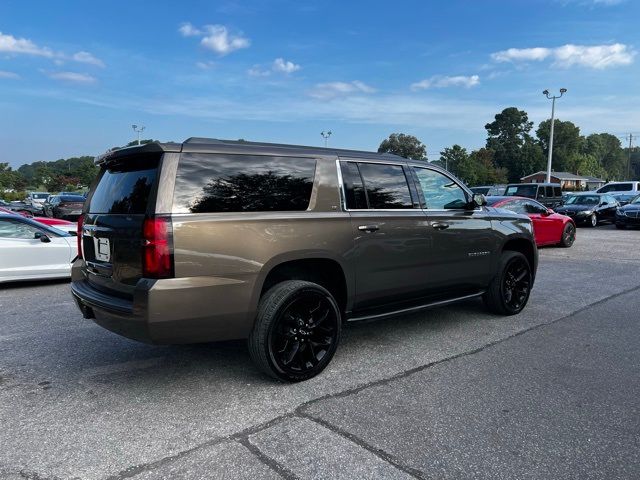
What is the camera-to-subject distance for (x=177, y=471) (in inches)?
104

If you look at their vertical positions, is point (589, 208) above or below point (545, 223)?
above

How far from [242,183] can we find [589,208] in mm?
20326

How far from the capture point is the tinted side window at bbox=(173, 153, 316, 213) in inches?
133

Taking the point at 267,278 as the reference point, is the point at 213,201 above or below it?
above

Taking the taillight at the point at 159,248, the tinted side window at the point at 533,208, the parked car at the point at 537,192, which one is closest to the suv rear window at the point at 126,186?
the taillight at the point at 159,248

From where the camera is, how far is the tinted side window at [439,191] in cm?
495

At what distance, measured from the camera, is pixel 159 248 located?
3199 mm

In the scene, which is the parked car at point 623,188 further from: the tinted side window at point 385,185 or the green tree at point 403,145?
the green tree at point 403,145

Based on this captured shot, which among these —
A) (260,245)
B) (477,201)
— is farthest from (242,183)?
(477,201)

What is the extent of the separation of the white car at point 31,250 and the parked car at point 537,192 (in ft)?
57.1

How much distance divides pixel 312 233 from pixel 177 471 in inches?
75.5

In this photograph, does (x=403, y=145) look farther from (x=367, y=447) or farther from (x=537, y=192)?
(x=367, y=447)

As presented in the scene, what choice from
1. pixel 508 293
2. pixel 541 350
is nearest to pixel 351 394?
pixel 541 350

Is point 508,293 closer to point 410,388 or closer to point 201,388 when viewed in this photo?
point 410,388
